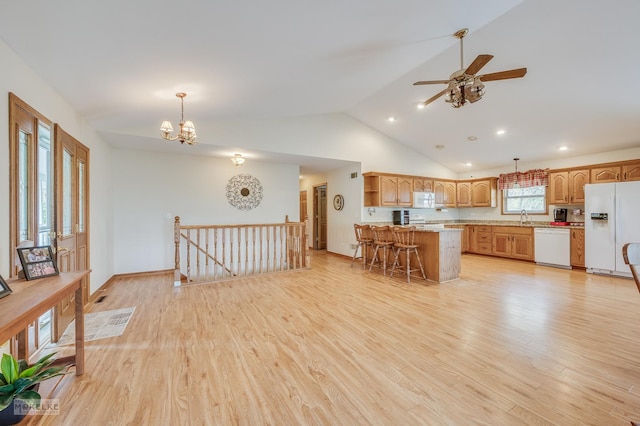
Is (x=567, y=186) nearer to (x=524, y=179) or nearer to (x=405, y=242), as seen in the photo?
(x=524, y=179)

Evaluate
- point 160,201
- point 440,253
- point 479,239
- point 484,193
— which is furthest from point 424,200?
point 160,201

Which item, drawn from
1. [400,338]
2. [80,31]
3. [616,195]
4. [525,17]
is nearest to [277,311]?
[400,338]

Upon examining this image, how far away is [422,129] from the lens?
6180 mm

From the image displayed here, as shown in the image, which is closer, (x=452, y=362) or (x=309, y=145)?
(x=452, y=362)

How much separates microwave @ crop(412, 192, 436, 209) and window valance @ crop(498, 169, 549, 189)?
1852mm

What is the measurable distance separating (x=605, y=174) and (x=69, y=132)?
9108 millimetres

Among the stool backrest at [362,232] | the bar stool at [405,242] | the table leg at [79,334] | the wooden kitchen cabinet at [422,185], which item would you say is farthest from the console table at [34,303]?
the wooden kitchen cabinet at [422,185]

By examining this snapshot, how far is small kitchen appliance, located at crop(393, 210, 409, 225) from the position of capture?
23.2 feet

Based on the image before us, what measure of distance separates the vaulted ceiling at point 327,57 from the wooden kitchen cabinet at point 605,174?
447mm

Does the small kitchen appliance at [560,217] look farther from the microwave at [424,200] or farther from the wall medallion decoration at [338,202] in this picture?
the wall medallion decoration at [338,202]

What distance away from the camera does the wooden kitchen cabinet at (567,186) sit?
5773 millimetres

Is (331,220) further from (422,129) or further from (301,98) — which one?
(301,98)

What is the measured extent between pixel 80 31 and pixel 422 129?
600 cm

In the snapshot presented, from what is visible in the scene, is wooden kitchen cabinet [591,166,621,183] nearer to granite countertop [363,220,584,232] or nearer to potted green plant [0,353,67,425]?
Result: granite countertop [363,220,584,232]
